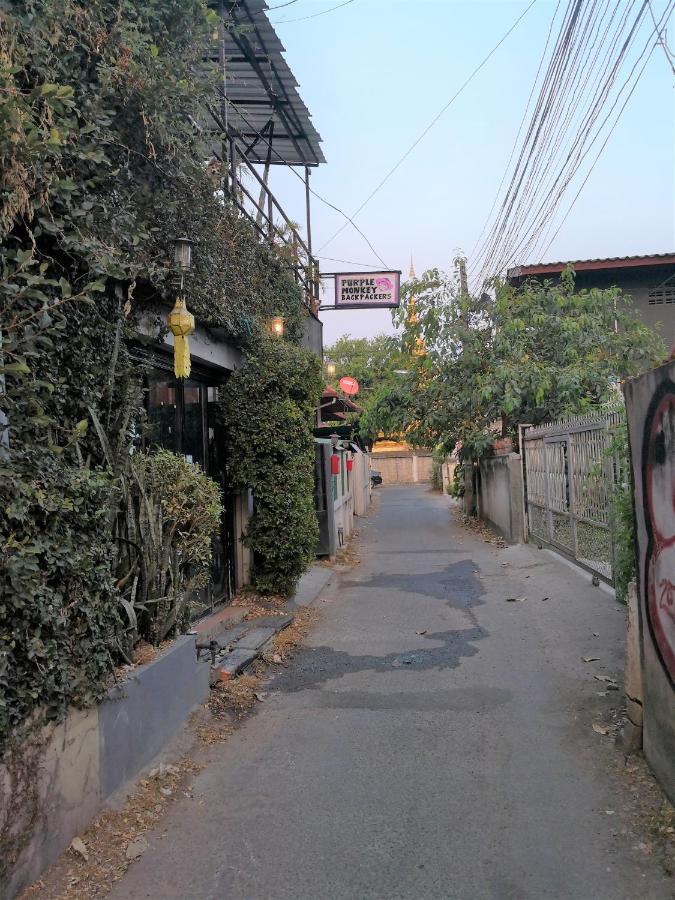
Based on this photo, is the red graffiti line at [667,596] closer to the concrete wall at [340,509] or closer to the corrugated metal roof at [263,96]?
the corrugated metal roof at [263,96]

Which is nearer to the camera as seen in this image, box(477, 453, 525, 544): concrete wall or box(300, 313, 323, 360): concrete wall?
box(300, 313, 323, 360): concrete wall

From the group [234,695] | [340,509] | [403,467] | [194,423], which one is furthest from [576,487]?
[403,467]

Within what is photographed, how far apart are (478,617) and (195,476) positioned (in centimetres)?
413

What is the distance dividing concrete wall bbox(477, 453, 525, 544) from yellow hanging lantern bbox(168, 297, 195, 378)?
28.9 ft

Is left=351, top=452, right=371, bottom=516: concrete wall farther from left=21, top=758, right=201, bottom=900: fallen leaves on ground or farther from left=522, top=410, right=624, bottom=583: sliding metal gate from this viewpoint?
left=21, top=758, right=201, bottom=900: fallen leaves on ground

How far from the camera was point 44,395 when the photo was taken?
11.1ft

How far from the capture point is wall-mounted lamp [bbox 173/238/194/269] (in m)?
5.32

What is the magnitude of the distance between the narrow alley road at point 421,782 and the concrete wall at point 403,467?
→ 1662 inches

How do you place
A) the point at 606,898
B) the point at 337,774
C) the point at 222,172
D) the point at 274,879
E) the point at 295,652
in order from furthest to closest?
the point at 295,652 < the point at 222,172 < the point at 337,774 < the point at 274,879 < the point at 606,898

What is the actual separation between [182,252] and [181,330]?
617 millimetres

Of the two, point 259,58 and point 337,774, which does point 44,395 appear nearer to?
point 337,774

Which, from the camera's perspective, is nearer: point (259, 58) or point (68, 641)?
point (68, 641)

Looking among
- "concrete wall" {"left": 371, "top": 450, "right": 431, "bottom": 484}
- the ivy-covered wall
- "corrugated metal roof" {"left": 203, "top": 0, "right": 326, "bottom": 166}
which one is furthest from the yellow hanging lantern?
"concrete wall" {"left": 371, "top": 450, "right": 431, "bottom": 484}

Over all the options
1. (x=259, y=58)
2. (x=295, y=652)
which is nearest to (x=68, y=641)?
(x=295, y=652)
